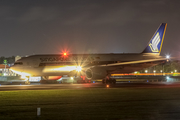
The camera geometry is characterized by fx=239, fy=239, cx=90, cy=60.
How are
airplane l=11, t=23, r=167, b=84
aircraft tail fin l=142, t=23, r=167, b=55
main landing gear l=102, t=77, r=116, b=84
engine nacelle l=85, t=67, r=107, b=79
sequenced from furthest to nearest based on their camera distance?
aircraft tail fin l=142, t=23, r=167, b=55 < airplane l=11, t=23, r=167, b=84 < main landing gear l=102, t=77, r=116, b=84 < engine nacelle l=85, t=67, r=107, b=79

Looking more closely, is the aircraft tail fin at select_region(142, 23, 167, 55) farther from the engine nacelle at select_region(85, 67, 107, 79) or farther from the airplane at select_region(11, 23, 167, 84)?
the engine nacelle at select_region(85, 67, 107, 79)

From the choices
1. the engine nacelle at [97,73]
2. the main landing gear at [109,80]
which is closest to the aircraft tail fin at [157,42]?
the main landing gear at [109,80]

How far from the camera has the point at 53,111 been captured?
43.9 feet

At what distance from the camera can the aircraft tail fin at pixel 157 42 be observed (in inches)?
1652

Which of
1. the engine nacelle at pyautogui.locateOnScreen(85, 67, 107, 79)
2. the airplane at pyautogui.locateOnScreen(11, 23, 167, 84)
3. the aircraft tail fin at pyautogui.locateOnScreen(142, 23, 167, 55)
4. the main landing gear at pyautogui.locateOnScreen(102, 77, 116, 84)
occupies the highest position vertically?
the aircraft tail fin at pyautogui.locateOnScreen(142, 23, 167, 55)

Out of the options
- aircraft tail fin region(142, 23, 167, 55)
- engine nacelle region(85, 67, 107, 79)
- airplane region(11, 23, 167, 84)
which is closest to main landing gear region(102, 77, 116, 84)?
airplane region(11, 23, 167, 84)

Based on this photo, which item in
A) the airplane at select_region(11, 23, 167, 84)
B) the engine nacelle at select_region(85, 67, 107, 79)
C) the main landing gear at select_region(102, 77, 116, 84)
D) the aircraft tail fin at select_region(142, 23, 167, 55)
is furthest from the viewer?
the aircraft tail fin at select_region(142, 23, 167, 55)

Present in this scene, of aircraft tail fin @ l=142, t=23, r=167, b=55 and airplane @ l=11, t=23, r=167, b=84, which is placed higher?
aircraft tail fin @ l=142, t=23, r=167, b=55

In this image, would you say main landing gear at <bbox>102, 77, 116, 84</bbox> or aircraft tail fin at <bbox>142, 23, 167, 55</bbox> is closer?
main landing gear at <bbox>102, 77, 116, 84</bbox>

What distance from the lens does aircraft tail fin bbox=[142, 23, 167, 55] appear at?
138ft

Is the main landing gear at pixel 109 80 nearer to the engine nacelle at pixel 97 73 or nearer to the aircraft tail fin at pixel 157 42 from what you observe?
the engine nacelle at pixel 97 73

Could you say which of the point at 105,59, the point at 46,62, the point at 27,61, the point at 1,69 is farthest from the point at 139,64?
the point at 1,69

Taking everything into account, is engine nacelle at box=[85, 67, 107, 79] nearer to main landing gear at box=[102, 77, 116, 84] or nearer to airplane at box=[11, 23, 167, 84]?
main landing gear at box=[102, 77, 116, 84]

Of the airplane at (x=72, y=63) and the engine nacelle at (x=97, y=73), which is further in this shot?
the airplane at (x=72, y=63)
